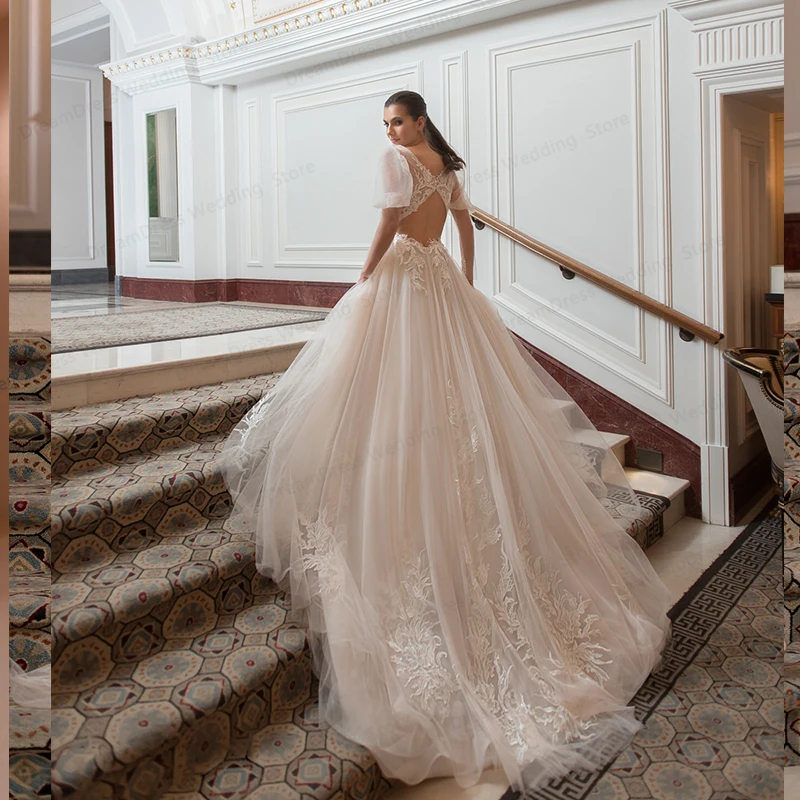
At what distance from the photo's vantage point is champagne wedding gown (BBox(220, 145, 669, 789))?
1.59 meters

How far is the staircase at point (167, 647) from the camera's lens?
4.60 ft

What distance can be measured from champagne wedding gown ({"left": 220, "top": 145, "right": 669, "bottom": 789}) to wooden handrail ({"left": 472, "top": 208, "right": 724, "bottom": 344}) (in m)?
0.93

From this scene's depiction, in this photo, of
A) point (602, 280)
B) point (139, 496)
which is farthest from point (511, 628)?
point (602, 280)

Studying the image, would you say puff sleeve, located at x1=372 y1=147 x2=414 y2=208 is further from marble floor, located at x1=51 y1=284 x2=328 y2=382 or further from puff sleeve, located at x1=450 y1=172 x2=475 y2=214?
marble floor, located at x1=51 y1=284 x2=328 y2=382

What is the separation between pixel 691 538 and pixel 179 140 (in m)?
3.74

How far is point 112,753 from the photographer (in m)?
1.33

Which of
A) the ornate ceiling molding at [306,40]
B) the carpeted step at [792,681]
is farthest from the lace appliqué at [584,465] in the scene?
the ornate ceiling molding at [306,40]

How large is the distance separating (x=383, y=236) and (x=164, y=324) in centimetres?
203

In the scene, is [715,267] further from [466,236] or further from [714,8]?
[466,236]

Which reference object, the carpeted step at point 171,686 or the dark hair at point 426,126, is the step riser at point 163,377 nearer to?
the carpeted step at point 171,686

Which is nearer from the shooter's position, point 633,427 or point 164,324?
point 633,427

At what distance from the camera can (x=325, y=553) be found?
5.79 feet

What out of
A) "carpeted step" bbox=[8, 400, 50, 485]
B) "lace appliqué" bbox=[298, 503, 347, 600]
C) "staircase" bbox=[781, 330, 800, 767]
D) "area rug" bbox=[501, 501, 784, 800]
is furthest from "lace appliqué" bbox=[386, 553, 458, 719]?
"carpeted step" bbox=[8, 400, 50, 485]

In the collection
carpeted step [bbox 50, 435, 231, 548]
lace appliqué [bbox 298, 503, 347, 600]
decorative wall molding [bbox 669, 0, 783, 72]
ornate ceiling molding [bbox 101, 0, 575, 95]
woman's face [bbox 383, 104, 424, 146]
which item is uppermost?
ornate ceiling molding [bbox 101, 0, 575, 95]
